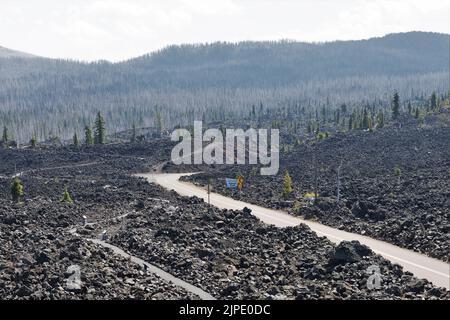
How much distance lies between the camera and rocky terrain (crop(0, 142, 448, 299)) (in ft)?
125

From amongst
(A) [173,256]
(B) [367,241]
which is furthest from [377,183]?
(A) [173,256]

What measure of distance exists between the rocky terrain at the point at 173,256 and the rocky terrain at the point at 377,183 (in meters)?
6.98

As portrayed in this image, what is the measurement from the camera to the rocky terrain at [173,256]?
3803 cm

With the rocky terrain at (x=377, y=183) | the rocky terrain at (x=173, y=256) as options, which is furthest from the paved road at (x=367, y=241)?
the rocky terrain at (x=173, y=256)

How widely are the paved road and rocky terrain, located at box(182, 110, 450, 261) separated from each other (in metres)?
1.03

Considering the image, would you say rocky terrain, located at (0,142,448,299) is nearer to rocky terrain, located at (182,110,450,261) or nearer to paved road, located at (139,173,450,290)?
paved road, located at (139,173,450,290)

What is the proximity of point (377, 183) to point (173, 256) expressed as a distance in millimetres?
39080

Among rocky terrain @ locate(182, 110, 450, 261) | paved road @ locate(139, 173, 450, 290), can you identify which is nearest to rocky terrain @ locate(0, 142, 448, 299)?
paved road @ locate(139, 173, 450, 290)

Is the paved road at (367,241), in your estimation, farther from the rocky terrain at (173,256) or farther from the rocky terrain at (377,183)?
the rocky terrain at (173,256)

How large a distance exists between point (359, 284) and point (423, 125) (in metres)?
99.3

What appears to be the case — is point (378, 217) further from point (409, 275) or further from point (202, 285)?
point (202, 285)

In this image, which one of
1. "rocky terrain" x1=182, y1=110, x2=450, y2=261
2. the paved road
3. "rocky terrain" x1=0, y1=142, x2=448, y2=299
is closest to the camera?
"rocky terrain" x1=0, y1=142, x2=448, y2=299
